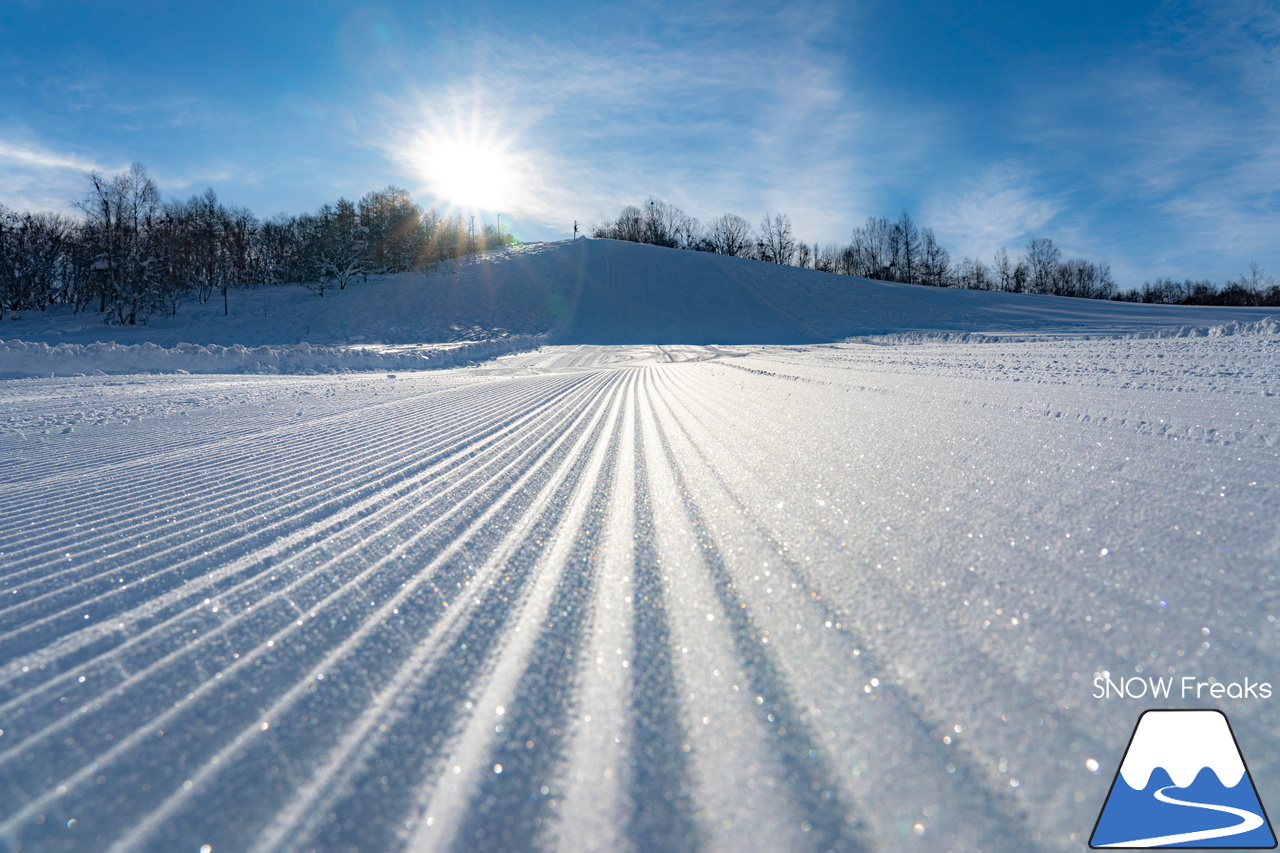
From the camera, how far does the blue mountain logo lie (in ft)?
1.84

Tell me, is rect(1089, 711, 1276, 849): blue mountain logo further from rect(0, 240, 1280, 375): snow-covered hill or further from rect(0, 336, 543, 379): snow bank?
rect(0, 240, 1280, 375): snow-covered hill

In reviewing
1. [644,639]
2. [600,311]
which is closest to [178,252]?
[600,311]

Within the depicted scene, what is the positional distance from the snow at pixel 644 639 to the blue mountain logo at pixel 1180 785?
0.03 m

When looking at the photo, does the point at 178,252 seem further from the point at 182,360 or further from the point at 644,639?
the point at 644,639

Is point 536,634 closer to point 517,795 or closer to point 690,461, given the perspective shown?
point 517,795

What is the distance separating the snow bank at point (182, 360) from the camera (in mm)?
6293

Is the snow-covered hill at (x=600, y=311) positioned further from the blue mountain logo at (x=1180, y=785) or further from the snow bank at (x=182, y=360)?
the blue mountain logo at (x=1180, y=785)

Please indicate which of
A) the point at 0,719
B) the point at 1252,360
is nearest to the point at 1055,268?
the point at 1252,360

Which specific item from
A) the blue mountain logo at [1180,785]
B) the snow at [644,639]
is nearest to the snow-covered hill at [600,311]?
the snow at [644,639]

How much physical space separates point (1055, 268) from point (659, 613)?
71.6 metres

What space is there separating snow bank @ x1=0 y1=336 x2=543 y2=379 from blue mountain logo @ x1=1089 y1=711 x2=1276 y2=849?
27.9 feet

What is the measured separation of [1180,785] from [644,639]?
0.64 m

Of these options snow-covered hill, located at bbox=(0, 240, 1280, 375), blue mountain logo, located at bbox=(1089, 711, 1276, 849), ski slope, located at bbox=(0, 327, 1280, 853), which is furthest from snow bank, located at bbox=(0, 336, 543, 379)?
blue mountain logo, located at bbox=(1089, 711, 1276, 849)

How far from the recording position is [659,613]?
86 centimetres
